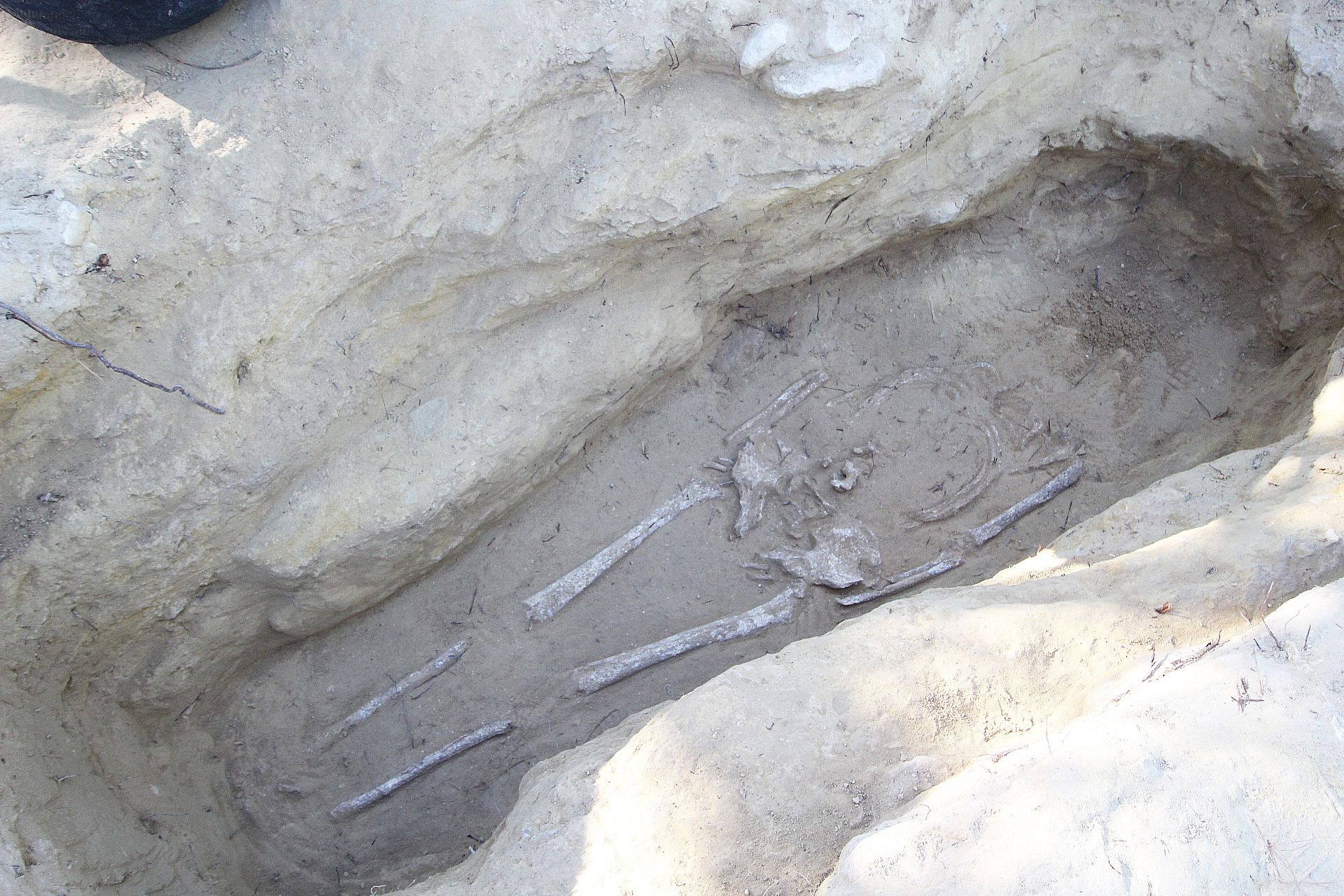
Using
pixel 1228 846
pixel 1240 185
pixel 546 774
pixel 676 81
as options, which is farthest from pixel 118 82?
pixel 1240 185

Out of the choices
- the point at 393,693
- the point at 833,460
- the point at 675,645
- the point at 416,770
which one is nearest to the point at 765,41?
the point at 833,460

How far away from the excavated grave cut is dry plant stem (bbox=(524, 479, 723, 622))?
0.14 feet

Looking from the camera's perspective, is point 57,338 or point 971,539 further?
point 971,539

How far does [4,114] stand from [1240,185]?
5.34m

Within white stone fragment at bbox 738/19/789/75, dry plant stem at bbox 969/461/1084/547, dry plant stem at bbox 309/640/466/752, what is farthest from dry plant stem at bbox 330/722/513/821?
white stone fragment at bbox 738/19/789/75

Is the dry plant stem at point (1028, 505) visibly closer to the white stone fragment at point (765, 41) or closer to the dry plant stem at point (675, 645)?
the dry plant stem at point (675, 645)

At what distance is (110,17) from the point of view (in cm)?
310

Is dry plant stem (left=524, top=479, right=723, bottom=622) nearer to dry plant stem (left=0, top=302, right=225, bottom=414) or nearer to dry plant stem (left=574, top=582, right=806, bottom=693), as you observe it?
dry plant stem (left=574, top=582, right=806, bottom=693)

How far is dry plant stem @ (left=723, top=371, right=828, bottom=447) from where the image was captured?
4.70m

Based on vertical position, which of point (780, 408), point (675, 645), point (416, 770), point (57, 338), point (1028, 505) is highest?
point (57, 338)

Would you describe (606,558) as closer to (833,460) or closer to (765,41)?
(833,460)

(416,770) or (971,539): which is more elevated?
(971,539)

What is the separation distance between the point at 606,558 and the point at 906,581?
149 centimetres

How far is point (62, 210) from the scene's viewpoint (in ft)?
10.2
